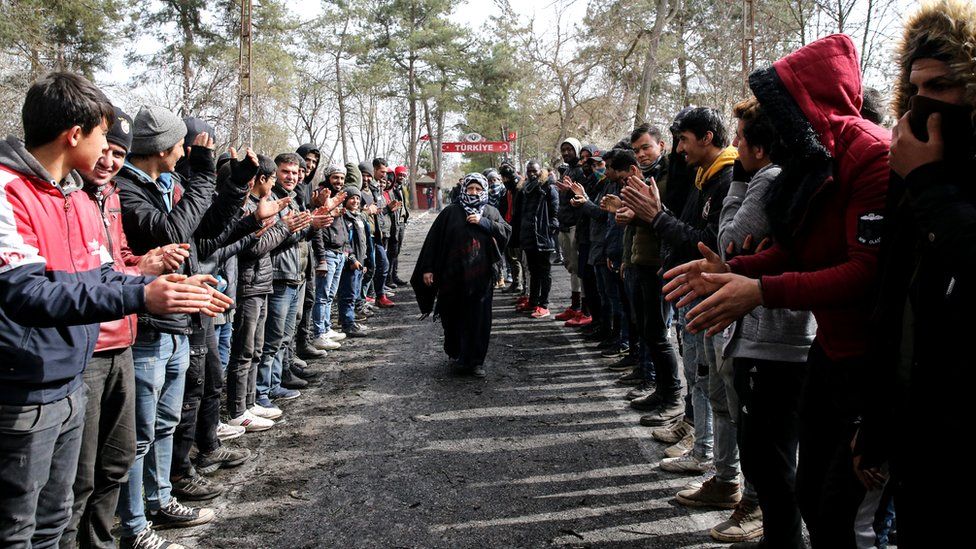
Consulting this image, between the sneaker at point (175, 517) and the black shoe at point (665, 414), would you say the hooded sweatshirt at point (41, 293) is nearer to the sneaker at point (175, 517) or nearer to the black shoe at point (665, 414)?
the sneaker at point (175, 517)

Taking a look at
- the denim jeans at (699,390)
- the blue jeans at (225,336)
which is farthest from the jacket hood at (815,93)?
the blue jeans at (225,336)

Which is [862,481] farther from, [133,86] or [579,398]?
[133,86]

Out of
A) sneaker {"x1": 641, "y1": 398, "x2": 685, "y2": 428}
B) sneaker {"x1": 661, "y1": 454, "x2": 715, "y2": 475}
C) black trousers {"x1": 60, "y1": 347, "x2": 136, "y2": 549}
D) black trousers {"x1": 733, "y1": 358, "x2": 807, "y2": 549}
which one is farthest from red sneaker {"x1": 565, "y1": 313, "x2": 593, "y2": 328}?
black trousers {"x1": 60, "y1": 347, "x2": 136, "y2": 549}

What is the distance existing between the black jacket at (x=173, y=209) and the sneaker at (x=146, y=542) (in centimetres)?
99

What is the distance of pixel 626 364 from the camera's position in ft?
20.7

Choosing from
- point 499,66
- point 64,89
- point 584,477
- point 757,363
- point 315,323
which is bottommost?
point 584,477

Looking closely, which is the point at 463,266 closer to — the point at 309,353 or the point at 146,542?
the point at 309,353

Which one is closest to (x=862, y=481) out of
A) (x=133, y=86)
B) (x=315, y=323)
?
(x=315, y=323)

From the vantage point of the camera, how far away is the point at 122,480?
108 inches

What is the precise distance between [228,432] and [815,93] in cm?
428

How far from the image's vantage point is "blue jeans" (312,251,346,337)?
24.1ft

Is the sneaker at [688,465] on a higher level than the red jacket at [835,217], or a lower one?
lower

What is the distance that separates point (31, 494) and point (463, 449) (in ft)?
8.90

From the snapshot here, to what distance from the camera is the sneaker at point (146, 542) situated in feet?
9.77
